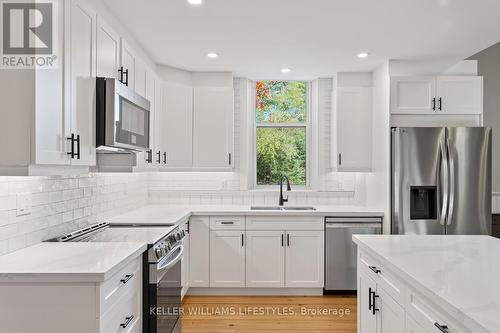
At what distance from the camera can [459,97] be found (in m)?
3.78

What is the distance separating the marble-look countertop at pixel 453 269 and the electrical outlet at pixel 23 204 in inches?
76.7

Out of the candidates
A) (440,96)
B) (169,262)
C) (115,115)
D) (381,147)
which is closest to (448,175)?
(381,147)

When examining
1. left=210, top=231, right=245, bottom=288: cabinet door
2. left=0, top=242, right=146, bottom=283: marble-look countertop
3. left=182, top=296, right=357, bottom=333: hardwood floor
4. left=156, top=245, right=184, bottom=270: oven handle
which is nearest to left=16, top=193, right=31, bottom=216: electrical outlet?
left=0, top=242, right=146, bottom=283: marble-look countertop

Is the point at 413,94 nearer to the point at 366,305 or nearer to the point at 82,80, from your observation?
the point at 366,305

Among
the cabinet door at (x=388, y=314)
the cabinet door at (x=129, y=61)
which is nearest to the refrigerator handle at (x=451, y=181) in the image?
the cabinet door at (x=388, y=314)

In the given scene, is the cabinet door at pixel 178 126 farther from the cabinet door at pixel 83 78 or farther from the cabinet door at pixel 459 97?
the cabinet door at pixel 459 97

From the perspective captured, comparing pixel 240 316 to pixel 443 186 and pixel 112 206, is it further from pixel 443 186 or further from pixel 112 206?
pixel 443 186

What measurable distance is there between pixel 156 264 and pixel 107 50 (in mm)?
1460

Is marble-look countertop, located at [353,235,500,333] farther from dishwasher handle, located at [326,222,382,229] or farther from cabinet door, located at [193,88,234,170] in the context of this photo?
cabinet door, located at [193,88,234,170]

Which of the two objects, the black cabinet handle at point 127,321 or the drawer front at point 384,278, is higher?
the drawer front at point 384,278

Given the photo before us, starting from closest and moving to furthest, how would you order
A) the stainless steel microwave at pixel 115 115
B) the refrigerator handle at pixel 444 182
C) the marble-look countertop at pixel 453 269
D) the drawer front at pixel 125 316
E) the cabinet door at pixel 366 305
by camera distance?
the marble-look countertop at pixel 453 269
the drawer front at pixel 125 316
the cabinet door at pixel 366 305
the stainless steel microwave at pixel 115 115
the refrigerator handle at pixel 444 182

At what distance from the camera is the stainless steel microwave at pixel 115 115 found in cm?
218

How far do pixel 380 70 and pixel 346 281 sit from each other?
2.30 meters

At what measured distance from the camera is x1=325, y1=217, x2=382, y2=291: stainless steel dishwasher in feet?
12.7
